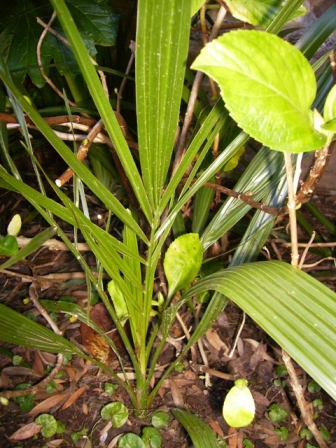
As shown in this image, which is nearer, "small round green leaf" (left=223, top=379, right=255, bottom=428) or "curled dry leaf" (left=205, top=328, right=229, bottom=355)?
"small round green leaf" (left=223, top=379, right=255, bottom=428)

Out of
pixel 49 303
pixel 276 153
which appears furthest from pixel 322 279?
pixel 49 303

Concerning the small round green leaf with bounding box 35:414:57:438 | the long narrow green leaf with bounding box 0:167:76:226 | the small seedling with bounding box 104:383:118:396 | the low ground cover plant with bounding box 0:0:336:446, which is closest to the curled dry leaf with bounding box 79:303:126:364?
the small seedling with bounding box 104:383:118:396

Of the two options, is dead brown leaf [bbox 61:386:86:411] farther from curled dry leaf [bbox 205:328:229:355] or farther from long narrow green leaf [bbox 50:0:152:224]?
long narrow green leaf [bbox 50:0:152:224]

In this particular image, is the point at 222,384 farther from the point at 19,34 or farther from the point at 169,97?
the point at 19,34

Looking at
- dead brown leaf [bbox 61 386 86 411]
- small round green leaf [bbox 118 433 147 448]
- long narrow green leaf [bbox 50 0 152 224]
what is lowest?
dead brown leaf [bbox 61 386 86 411]

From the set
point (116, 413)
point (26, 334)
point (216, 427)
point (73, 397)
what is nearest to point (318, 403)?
point (216, 427)

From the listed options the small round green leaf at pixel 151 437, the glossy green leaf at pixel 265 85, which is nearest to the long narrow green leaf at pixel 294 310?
the glossy green leaf at pixel 265 85
